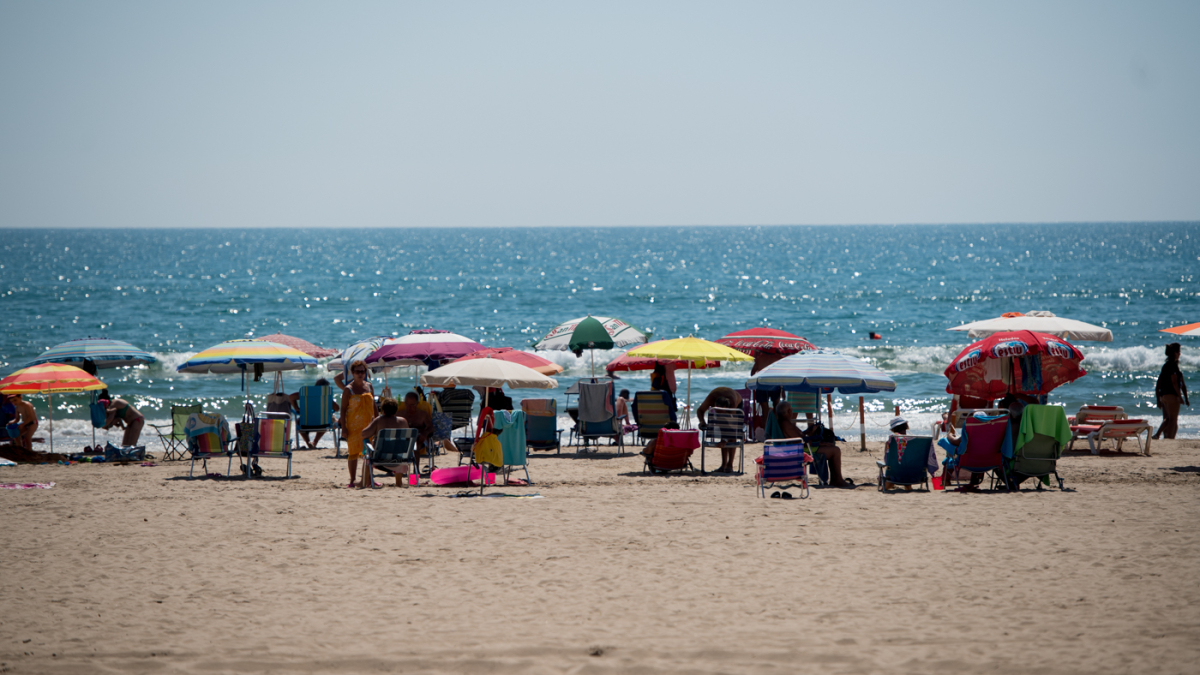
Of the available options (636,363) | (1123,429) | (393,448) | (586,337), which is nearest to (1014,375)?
(1123,429)

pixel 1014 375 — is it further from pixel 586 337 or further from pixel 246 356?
pixel 246 356

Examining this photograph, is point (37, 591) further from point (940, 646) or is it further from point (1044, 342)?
point (1044, 342)

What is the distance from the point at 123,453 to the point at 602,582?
8.70m

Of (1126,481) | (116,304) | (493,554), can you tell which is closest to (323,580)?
(493,554)

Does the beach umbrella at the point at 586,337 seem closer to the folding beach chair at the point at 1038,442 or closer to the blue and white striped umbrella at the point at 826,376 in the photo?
the blue and white striped umbrella at the point at 826,376

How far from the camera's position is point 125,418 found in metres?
12.8

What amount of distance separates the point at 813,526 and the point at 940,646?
266cm

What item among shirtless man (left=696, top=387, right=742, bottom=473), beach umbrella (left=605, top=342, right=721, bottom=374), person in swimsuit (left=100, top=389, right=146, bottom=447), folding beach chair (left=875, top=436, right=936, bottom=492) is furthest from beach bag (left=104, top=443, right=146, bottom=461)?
folding beach chair (left=875, top=436, right=936, bottom=492)

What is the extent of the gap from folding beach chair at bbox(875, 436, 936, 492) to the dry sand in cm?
20

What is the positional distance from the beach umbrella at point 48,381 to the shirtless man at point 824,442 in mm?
8251

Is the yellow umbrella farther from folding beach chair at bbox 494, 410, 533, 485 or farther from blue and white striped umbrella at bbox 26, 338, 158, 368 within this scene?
blue and white striped umbrella at bbox 26, 338, 158, 368

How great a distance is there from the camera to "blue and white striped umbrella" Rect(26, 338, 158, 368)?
13.0 metres

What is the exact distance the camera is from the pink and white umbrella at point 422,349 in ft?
42.9

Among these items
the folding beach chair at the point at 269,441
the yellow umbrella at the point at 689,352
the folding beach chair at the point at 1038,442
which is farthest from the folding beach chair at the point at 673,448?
the folding beach chair at the point at 269,441
